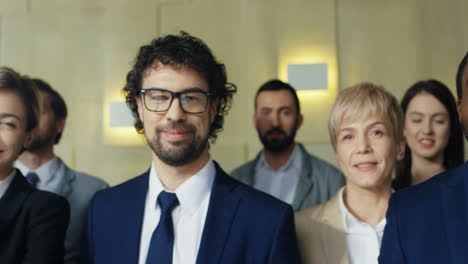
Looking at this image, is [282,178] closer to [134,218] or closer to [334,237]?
[334,237]

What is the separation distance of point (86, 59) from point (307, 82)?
8.27 ft

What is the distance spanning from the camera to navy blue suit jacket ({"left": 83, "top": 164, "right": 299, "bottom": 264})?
4.87 ft

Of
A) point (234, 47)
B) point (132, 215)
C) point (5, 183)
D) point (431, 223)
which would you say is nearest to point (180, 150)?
point (132, 215)

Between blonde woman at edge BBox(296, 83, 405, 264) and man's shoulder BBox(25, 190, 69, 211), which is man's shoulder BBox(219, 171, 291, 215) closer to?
blonde woman at edge BBox(296, 83, 405, 264)

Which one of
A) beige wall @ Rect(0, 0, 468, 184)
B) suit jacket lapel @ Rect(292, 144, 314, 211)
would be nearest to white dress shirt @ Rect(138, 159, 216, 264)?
suit jacket lapel @ Rect(292, 144, 314, 211)

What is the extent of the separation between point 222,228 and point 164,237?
19cm

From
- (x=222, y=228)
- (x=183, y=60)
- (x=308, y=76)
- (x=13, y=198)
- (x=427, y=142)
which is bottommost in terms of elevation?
(x=222, y=228)

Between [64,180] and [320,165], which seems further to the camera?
[320,165]

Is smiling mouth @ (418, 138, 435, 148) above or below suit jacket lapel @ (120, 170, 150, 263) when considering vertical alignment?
above

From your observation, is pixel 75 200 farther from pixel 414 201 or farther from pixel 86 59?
pixel 86 59

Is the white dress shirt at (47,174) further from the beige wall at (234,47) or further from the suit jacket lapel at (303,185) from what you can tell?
the beige wall at (234,47)

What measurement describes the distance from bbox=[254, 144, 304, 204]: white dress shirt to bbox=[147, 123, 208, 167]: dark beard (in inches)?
59.0

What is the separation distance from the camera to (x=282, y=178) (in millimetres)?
3080

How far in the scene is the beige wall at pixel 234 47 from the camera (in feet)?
13.9
